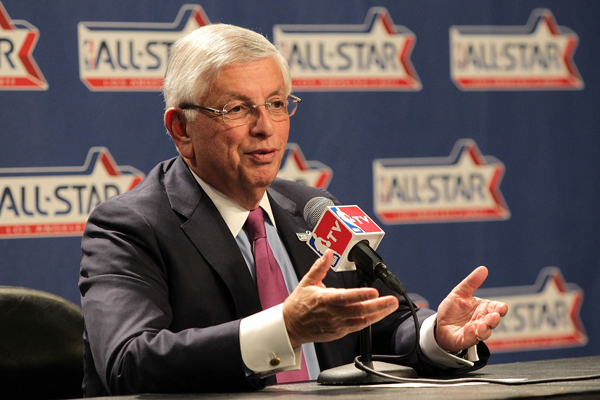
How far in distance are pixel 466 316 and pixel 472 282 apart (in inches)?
4.1

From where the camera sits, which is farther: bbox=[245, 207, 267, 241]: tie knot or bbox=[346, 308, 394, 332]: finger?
bbox=[245, 207, 267, 241]: tie knot

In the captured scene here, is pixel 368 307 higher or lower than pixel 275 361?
higher

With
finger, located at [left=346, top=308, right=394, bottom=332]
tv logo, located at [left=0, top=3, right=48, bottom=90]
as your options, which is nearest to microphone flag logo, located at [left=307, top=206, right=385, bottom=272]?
finger, located at [left=346, top=308, right=394, bottom=332]

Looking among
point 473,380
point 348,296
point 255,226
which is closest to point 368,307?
point 348,296

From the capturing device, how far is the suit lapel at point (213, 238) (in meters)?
1.67

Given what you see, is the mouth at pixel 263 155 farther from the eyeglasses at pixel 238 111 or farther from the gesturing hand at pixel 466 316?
the gesturing hand at pixel 466 316

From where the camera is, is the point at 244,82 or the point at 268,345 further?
the point at 244,82

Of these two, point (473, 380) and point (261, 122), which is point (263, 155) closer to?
point (261, 122)

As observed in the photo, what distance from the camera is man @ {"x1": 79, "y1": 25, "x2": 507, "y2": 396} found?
1285mm

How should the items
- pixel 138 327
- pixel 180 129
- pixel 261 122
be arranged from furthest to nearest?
1. pixel 180 129
2. pixel 261 122
3. pixel 138 327

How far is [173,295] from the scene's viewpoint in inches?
64.6

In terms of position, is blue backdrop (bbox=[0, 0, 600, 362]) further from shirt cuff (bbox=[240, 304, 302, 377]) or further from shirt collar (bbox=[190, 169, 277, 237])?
shirt cuff (bbox=[240, 304, 302, 377])

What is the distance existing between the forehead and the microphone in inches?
19.4

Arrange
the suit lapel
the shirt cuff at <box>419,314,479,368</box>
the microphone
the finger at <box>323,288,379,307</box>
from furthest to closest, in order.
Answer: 1. the suit lapel
2. the shirt cuff at <box>419,314,479,368</box>
3. the microphone
4. the finger at <box>323,288,379,307</box>
